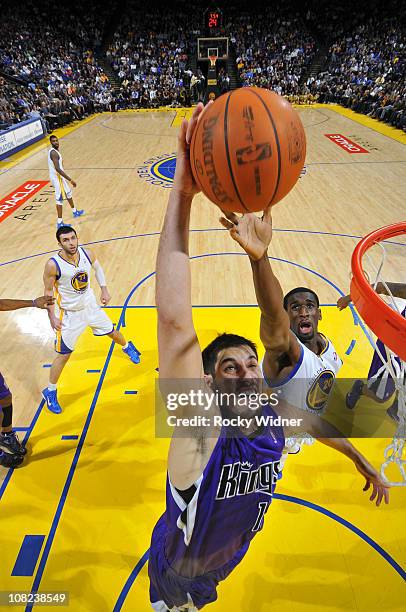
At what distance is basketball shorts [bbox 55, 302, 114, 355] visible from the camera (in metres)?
3.97

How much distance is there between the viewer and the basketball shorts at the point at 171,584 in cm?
184

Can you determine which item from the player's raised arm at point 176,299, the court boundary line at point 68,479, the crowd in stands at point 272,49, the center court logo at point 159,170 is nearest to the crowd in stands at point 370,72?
the crowd in stands at point 272,49

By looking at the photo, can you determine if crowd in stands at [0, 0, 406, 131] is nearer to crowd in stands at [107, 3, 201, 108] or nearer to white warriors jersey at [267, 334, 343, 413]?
crowd in stands at [107, 3, 201, 108]

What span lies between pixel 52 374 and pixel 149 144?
461 inches

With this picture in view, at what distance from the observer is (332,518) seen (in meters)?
3.06

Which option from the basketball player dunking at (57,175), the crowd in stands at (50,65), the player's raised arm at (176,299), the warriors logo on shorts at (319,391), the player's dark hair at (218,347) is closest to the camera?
the player's raised arm at (176,299)

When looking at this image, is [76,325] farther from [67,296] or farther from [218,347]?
[218,347]

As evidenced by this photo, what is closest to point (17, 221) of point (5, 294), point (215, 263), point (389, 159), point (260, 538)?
point (5, 294)

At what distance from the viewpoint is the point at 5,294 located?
5.75 m

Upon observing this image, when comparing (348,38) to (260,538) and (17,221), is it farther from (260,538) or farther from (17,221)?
(260,538)

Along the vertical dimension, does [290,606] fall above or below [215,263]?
below

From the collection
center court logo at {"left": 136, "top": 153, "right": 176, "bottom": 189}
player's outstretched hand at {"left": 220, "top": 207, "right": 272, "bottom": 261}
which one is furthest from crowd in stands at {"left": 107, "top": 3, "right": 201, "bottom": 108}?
player's outstretched hand at {"left": 220, "top": 207, "right": 272, "bottom": 261}

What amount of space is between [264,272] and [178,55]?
27.3 m

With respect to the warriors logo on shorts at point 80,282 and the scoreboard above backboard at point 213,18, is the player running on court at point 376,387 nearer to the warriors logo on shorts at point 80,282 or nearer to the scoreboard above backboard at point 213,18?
the warriors logo on shorts at point 80,282
